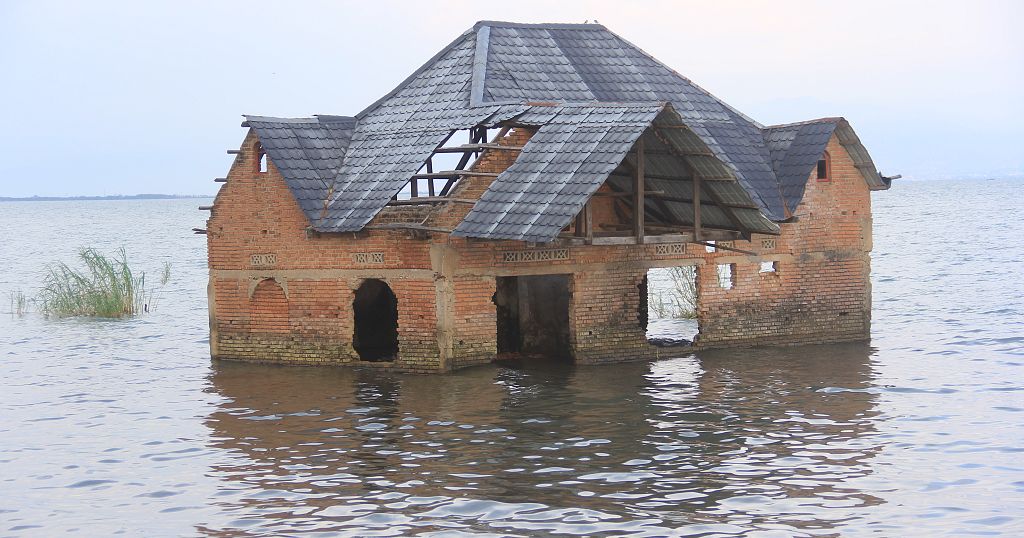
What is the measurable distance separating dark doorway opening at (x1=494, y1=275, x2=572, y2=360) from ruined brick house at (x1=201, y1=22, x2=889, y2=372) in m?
0.04

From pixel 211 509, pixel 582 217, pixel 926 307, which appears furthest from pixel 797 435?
pixel 926 307

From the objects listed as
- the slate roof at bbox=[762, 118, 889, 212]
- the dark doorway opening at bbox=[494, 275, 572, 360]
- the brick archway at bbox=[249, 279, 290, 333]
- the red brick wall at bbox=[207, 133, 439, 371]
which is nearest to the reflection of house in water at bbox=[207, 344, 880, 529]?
the red brick wall at bbox=[207, 133, 439, 371]

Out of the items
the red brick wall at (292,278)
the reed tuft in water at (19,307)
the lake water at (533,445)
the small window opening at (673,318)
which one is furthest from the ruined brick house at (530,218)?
the reed tuft in water at (19,307)

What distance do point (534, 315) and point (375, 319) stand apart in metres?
3.17

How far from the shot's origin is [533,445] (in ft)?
55.8

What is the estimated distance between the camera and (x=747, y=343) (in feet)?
79.8

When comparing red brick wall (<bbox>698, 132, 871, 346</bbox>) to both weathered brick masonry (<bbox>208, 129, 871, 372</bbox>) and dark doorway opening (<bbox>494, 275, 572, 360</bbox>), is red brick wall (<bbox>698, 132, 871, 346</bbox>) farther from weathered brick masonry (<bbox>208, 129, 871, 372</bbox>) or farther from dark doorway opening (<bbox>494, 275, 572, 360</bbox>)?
dark doorway opening (<bbox>494, 275, 572, 360</bbox>)

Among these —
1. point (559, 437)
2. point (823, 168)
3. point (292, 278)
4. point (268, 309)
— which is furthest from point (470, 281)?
point (823, 168)

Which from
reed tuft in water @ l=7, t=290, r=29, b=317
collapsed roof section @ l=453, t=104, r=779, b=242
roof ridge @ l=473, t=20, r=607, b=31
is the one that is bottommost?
reed tuft in water @ l=7, t=290, r=29, b=317

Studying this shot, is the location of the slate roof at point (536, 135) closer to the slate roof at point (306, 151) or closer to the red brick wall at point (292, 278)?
the slate roof at point (306, 151)

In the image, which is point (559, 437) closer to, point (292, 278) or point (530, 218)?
point (530, 218)

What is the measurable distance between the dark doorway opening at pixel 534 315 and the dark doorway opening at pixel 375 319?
2.11m

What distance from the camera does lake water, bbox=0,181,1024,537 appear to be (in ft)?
45.6

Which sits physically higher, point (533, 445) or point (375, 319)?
point (375, 319)
